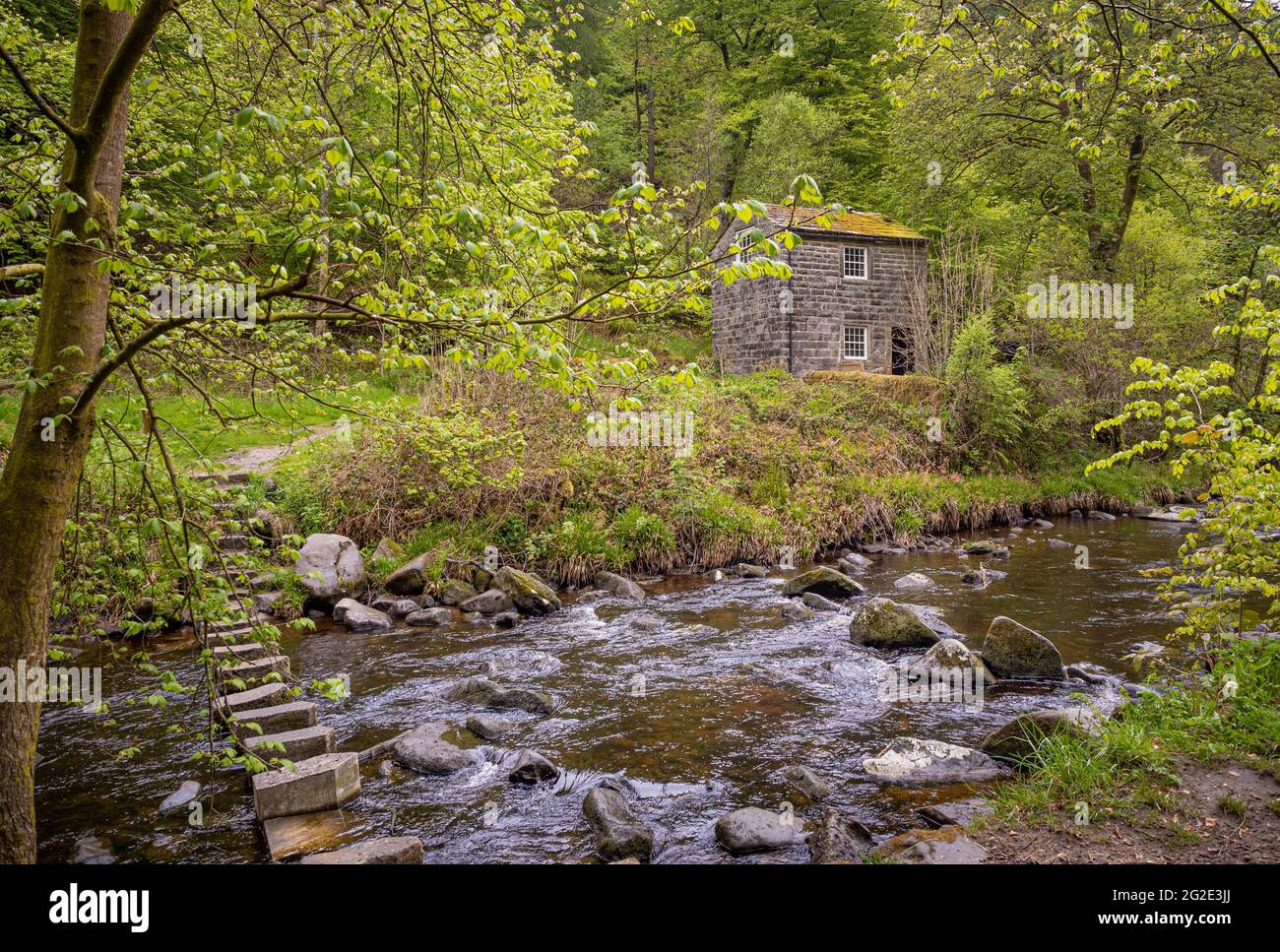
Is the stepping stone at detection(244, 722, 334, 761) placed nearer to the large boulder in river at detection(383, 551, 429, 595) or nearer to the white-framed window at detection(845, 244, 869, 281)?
the large boulder in river at detection(383, 551, 429, 595)

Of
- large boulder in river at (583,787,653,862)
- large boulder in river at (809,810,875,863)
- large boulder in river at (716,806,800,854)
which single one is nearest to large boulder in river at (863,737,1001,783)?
large boulder in river at (809,810,875,863)

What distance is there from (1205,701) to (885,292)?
78.5 ft

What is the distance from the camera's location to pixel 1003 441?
20.8 m

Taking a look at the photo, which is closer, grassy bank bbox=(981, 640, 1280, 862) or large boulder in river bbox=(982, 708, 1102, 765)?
grassy bank bbox=(981, 640, 1280, 862)

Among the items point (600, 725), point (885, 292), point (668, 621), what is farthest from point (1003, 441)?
point (600, 725)

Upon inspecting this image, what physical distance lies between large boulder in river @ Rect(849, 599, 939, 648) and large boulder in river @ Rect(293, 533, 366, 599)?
8.04 meters

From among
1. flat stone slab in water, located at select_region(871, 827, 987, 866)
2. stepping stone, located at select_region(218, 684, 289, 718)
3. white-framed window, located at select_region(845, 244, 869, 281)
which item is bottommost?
flat stone slab in water, located at select_region(871, 827, 987, 866)

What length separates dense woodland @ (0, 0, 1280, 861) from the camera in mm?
3441

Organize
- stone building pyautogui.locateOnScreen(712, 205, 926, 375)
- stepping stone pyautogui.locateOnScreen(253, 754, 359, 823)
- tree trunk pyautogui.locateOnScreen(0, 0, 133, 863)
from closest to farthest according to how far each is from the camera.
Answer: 1. tree trunk pyautogui.locateOnScreen(0, 0, 133, 863)
2. stepping stone pyautogui.locateOnScreen(253, 754, 359, 823)
3. stone building pyautogui.locateOnScreen(712, 205, 926, 375)

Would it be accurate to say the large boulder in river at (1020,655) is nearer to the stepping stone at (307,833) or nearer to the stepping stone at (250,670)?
the stepping stone at (307,833)

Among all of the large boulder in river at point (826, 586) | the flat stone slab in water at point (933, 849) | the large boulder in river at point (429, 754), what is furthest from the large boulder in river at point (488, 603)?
the flat stone slab in water at point (933, 849)

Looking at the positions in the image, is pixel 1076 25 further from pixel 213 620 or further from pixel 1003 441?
pixel 1003 441

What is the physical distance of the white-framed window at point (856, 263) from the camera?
87.5ft
